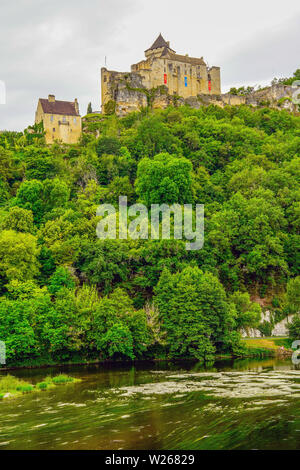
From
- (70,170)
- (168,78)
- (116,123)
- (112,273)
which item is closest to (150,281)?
(112,273)

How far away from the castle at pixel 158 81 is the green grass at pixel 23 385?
77433 mm

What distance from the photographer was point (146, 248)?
50625mm

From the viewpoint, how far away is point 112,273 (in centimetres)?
4916

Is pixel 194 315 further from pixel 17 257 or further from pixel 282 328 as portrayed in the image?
pixel 17 257

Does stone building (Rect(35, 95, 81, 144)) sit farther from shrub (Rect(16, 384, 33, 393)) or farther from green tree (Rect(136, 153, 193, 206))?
shrub (Rect(16, 384, 33, 393))

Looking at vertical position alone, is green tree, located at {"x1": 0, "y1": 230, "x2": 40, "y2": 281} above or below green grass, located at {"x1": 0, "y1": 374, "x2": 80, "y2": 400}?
above

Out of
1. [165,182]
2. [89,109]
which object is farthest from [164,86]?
[165,182]

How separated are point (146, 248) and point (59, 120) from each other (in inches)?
1833

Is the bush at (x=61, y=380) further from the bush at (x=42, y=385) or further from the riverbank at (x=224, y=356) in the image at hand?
the riverbank at (x=224, y=356)

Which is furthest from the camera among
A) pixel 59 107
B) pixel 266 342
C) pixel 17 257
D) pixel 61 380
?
pixel 59 107

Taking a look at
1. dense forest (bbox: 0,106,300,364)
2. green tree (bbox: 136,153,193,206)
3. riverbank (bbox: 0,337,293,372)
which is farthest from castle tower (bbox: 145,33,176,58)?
riverbank (bbox: 0,337,293,372)

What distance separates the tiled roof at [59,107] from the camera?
289ft

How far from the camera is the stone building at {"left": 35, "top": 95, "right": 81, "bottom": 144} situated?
87.7m

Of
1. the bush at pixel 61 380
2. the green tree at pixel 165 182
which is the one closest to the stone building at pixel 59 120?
the green tree at pixel 165 182
